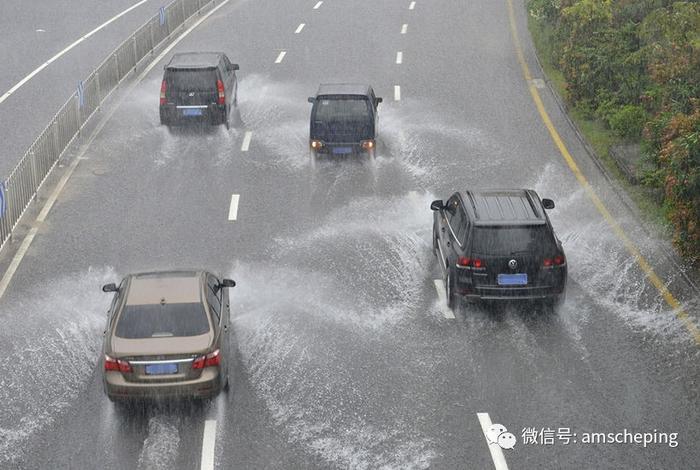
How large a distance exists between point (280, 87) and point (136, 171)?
8834mm

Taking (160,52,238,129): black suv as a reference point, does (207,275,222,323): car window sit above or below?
above

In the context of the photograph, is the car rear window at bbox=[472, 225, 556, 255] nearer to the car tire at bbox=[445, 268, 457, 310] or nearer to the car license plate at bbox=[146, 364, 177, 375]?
the car tire at bbox=[445, 268, 457, 310]

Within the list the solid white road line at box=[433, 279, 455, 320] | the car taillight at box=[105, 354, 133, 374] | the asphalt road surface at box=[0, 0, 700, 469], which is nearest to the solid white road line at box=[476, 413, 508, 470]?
the asphalt road surface at box=[0, 0, 700, 469]

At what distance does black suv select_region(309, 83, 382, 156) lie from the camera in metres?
26.0

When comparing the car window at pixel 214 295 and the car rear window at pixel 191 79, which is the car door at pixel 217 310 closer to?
the car window at pixel 214 295

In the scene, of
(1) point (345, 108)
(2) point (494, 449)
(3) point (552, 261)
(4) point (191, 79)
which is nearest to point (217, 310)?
(2) point (494, 449)

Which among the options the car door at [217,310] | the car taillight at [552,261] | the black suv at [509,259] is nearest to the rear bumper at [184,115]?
the black suv at [509,259]

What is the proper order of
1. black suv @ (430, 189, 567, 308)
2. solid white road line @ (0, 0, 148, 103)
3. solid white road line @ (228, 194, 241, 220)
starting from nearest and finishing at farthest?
black suv @ (430, 189, 567, 308), solid white road line @ (228, 194, 241, 220), solid white road line @ (0, 0, 148, 103)

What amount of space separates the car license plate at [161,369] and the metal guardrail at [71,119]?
8018 millimetres

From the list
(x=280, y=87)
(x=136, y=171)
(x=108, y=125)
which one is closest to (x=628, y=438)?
(x=136, y=171)

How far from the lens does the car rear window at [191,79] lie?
2800 centimetres

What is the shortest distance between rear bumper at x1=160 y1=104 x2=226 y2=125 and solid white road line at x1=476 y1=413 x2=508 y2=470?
51.4ft

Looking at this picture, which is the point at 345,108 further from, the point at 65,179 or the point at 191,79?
the point at 65,179

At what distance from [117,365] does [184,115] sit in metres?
15.0
